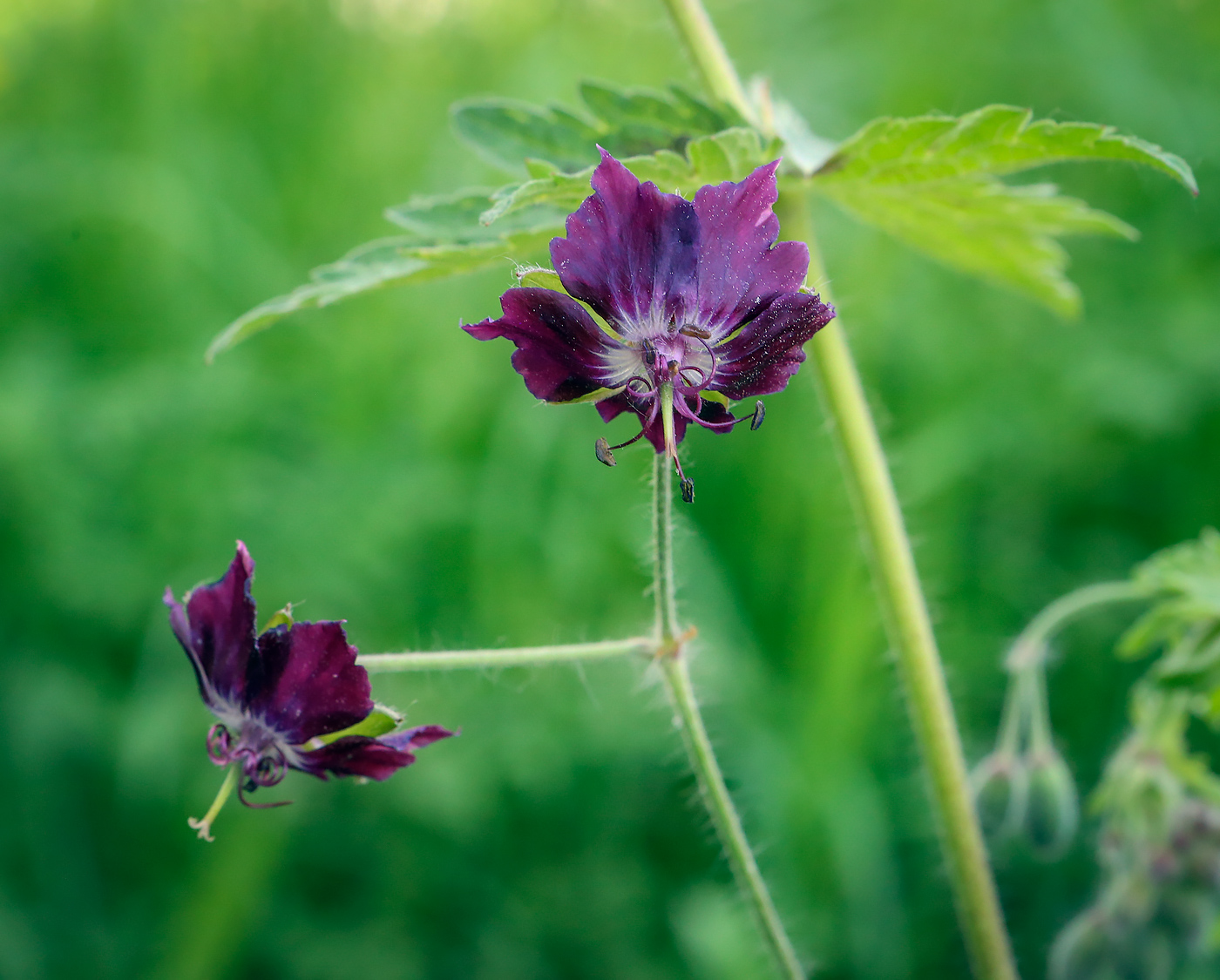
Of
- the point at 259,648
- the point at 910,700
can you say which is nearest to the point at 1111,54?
the point at 910,700

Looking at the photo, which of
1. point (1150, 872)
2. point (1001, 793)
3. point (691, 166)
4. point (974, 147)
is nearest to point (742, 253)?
point (691, 166)

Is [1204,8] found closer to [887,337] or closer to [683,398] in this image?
[887,337]

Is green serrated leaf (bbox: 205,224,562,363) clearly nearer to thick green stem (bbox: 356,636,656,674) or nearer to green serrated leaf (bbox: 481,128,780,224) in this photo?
green serrated leaf (bbox: 481,128,780,224)

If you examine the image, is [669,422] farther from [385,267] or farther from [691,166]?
[385,267]

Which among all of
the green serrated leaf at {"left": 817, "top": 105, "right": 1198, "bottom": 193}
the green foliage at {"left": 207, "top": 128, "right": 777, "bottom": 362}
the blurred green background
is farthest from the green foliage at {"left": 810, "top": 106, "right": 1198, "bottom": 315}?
the blurred green background

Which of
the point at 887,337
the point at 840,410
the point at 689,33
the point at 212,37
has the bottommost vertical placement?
the point at 840,410

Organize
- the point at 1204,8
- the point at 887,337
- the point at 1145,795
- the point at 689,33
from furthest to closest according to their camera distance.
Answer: the point at 1204,8, the point at 887,337, the point at 1145,795, the point at 689,33

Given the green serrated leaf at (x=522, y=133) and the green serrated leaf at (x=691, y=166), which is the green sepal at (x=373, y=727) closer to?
the green serrated leaf at (x=691, y=166)
